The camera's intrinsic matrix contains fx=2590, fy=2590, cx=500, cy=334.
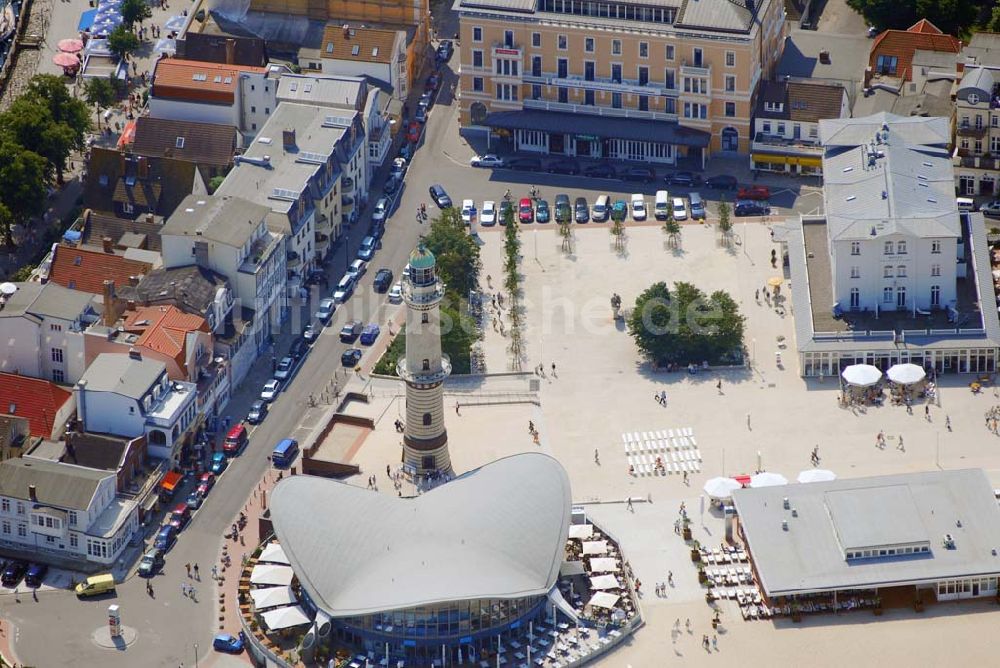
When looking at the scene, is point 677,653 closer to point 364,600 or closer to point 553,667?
point 553,667

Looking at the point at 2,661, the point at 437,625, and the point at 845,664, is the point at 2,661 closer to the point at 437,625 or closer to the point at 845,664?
the point at 437,625

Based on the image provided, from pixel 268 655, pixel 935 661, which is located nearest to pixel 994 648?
pixel 935 661

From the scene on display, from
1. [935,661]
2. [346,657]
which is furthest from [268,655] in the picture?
[935,661]

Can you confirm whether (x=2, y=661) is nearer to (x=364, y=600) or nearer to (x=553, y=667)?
(x=364, y=600)

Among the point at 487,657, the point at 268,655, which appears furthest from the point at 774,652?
the point at 268,655

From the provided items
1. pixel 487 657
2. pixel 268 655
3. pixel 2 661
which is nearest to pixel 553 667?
pixel 487 657

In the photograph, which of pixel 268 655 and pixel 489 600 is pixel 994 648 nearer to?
pixel 489 600
